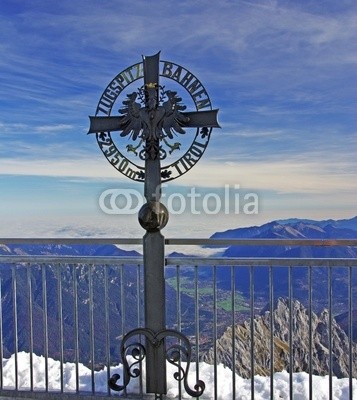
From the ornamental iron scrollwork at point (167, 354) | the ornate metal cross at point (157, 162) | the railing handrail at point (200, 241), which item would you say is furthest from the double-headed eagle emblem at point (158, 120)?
the ornamental iron scrollwork at point (167, 354)

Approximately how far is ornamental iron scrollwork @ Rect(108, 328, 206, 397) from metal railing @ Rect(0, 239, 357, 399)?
6 cm

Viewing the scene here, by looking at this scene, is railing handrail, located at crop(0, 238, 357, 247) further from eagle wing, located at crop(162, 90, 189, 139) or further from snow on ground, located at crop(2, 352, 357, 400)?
snow on ground, located at crop(2, 352, 357, 400)

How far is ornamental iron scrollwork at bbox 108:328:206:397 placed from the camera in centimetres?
319

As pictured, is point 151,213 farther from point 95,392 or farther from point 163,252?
point 95,392

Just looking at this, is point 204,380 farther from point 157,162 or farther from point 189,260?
point 157,162

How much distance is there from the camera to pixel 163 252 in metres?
3.18

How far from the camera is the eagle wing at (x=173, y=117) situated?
322 centimetres

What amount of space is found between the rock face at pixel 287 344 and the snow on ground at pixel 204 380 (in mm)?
167

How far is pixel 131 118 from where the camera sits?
3.31m

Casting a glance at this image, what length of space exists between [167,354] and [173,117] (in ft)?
5.40

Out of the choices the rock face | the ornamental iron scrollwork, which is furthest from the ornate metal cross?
the rock face

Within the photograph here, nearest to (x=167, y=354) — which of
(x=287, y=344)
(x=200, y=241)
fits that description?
(x=200, y=241)

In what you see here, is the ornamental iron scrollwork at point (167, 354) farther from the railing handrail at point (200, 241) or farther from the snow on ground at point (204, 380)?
the railing handrail at point (200, 241)

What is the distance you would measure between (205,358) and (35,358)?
55.3 inches
